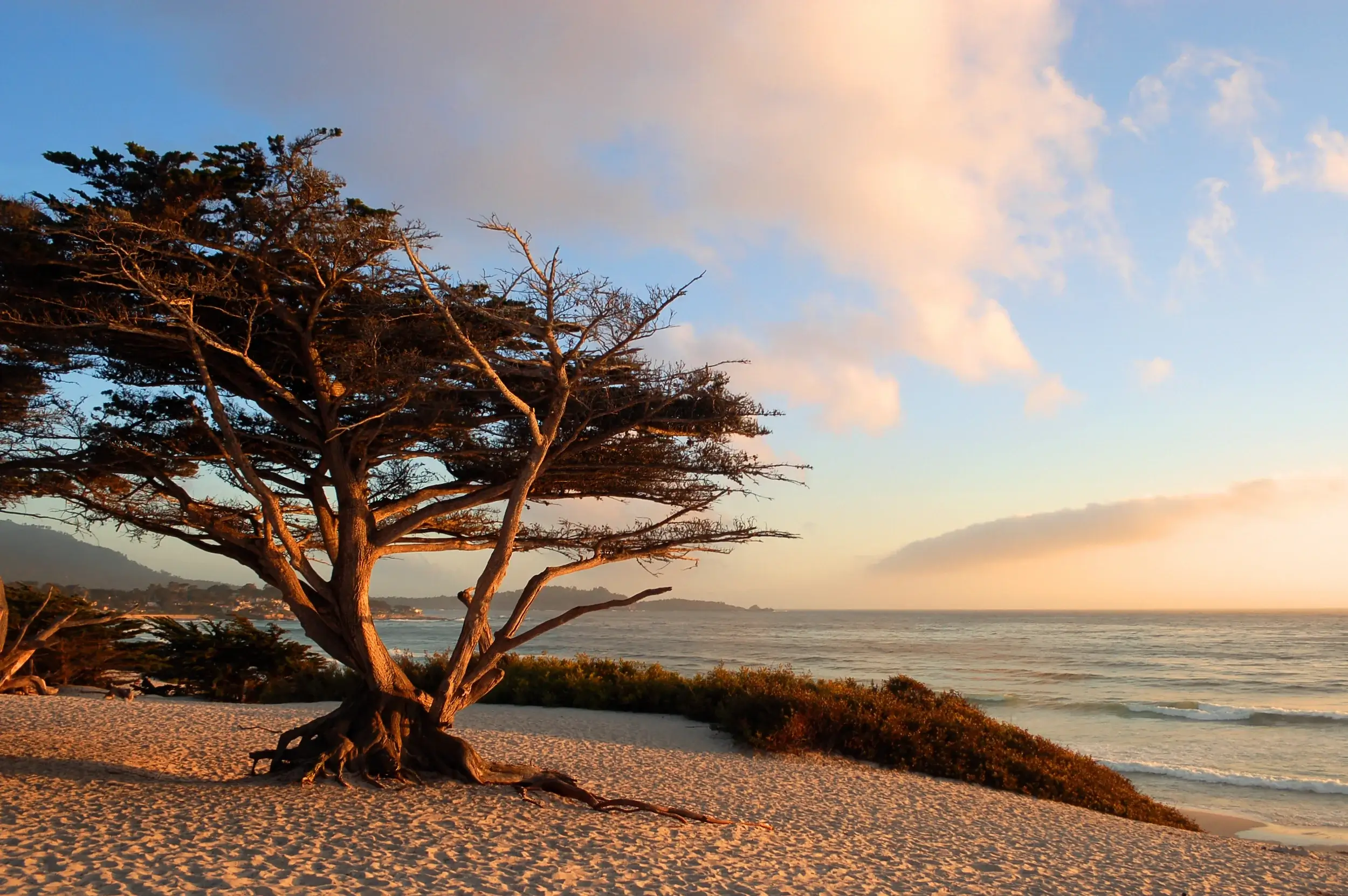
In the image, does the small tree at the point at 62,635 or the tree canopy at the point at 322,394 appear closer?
the tree canopy at the point at 322,394

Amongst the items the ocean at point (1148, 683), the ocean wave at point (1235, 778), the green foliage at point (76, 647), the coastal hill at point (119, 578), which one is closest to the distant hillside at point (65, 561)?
the coastal hill at point (119, 578)

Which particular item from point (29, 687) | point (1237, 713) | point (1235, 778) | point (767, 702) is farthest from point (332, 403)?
point (1237, 713)

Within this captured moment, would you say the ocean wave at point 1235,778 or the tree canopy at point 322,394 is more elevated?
the tree canopy at point 322,394

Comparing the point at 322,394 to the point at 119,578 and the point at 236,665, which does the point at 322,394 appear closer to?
the point at 236,665

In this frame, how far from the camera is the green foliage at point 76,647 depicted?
18016 mm

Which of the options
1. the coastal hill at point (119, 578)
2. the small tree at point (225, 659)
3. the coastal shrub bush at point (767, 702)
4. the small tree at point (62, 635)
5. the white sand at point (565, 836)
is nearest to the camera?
the white sand at point (565, 836)

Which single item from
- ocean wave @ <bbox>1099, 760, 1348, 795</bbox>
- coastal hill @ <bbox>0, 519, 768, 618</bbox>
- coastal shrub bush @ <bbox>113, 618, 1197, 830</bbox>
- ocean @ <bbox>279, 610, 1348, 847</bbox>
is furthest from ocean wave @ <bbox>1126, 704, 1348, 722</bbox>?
coastal hill @ <bbox>0, 519, 768, 618</bbox>

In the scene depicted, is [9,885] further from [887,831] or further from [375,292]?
[887,831]

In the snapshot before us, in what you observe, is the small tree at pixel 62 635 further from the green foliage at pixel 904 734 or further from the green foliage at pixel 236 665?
the green foliage at pixel 904 734

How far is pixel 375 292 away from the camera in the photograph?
7.98 metres

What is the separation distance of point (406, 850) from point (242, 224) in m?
5.29

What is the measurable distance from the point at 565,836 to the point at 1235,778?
15336 mm

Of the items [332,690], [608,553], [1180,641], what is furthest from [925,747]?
[1180,641]

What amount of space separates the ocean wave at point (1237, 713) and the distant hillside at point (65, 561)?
93770 mm
